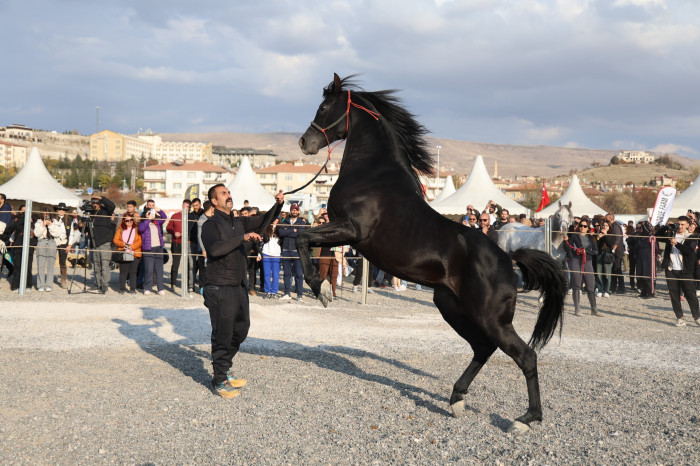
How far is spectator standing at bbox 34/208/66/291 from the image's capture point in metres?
13.6

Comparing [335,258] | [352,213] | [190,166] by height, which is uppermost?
[190,166]

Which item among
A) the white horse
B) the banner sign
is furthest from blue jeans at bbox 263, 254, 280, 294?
the banner sign

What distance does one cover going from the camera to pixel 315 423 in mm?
4871

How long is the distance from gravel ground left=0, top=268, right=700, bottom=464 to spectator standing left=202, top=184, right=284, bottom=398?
300 millimetres

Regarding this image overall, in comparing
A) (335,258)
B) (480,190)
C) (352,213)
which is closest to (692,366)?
(352,213)

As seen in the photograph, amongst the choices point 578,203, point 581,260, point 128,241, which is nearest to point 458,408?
point 581,260

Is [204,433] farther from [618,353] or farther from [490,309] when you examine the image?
[618,353]

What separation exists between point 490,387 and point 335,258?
7.63m

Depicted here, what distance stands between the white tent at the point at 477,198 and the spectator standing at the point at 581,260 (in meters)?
11.8

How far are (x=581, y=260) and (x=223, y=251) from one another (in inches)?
361

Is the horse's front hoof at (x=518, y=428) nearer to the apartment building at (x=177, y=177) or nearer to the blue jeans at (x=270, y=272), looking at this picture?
the blue jeans at (x=270, y=272)

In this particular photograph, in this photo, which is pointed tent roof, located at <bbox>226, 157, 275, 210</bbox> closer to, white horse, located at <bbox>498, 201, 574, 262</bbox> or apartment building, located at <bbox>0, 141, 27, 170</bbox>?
white horse, located at <bbox>498, 201, 574, 262</bbox>

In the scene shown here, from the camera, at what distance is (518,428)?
473 cm

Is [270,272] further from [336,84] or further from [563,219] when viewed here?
[336,84]
